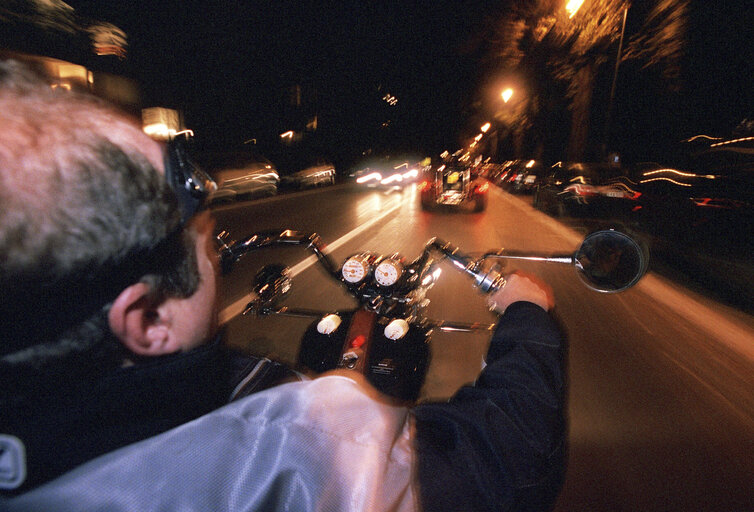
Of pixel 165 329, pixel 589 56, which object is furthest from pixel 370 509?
pixel 589 56

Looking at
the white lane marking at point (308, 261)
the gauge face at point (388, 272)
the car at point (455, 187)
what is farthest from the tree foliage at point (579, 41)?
the gauge face at point (388, 272)

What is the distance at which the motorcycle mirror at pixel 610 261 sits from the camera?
152cm

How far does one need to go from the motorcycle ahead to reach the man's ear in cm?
86

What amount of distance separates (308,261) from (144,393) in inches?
251

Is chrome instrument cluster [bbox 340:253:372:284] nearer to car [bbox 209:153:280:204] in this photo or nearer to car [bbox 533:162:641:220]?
car [bbox 533:162:641:220]

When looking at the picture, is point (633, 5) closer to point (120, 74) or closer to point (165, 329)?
point (165, 329)

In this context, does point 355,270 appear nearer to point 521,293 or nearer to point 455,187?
point 521,293

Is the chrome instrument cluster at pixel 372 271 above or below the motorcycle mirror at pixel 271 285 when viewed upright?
above

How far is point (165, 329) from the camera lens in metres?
0.92

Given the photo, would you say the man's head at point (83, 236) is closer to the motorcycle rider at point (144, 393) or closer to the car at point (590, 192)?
the motorcycle rider at point (144, 393)

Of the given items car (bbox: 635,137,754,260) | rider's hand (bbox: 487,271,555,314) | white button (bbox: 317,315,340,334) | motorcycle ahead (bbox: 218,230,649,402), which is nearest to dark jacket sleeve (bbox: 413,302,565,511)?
rider's hand (bbox: 487,271,555,314)

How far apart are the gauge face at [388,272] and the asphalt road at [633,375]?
5.36 ft

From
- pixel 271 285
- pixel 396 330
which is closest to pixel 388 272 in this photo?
pixel 396 330

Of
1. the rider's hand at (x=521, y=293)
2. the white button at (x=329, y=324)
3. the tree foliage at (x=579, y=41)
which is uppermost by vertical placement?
the tree foliage at (x=579, y=41)
